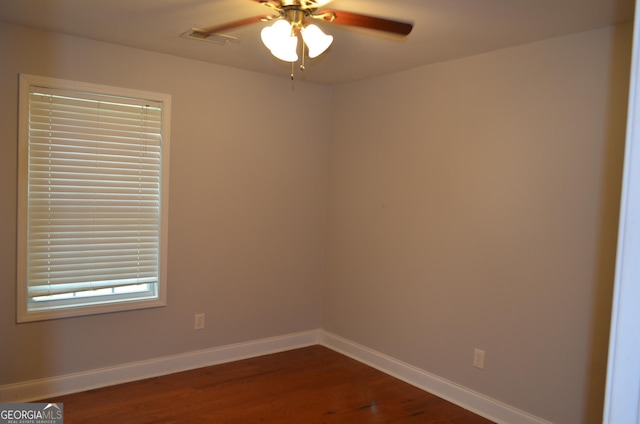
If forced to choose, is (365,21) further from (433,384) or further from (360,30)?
(433,384)

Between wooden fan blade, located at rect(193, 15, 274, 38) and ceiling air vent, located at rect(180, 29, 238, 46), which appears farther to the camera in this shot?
ceiling air vent, located at rect(180, 29, 238, 46)

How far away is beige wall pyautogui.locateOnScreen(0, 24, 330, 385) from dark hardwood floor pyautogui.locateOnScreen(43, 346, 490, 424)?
Answer: 0.29 m

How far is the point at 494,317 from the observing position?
3.16 m

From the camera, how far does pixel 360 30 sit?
2512 millimetres

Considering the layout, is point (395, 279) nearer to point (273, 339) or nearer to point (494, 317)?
point (494, 317)

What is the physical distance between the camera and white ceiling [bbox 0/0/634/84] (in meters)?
2.40

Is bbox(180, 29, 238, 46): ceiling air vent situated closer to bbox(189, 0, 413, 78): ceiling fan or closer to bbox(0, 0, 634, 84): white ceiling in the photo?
bbox(0, 0, 634, 84): white ceiling

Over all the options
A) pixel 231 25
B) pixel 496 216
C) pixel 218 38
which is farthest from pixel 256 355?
pixel 231 25

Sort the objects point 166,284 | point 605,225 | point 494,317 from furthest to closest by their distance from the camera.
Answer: point 166,284 → point 494,317 → point 605,225

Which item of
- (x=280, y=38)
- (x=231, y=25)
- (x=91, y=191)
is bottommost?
(x=91, y=191)

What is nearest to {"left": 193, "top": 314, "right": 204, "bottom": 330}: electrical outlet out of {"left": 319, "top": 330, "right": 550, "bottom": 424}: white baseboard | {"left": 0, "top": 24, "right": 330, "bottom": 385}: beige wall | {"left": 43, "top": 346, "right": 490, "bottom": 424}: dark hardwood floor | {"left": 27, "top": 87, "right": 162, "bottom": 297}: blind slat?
{"left": 0, "top": 24, "right": 330, "bottom": 385}: beige wall

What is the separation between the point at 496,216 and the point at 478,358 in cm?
98

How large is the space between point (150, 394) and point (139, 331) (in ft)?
1.60

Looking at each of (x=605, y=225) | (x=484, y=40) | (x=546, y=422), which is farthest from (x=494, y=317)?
(x=484, y=40)
